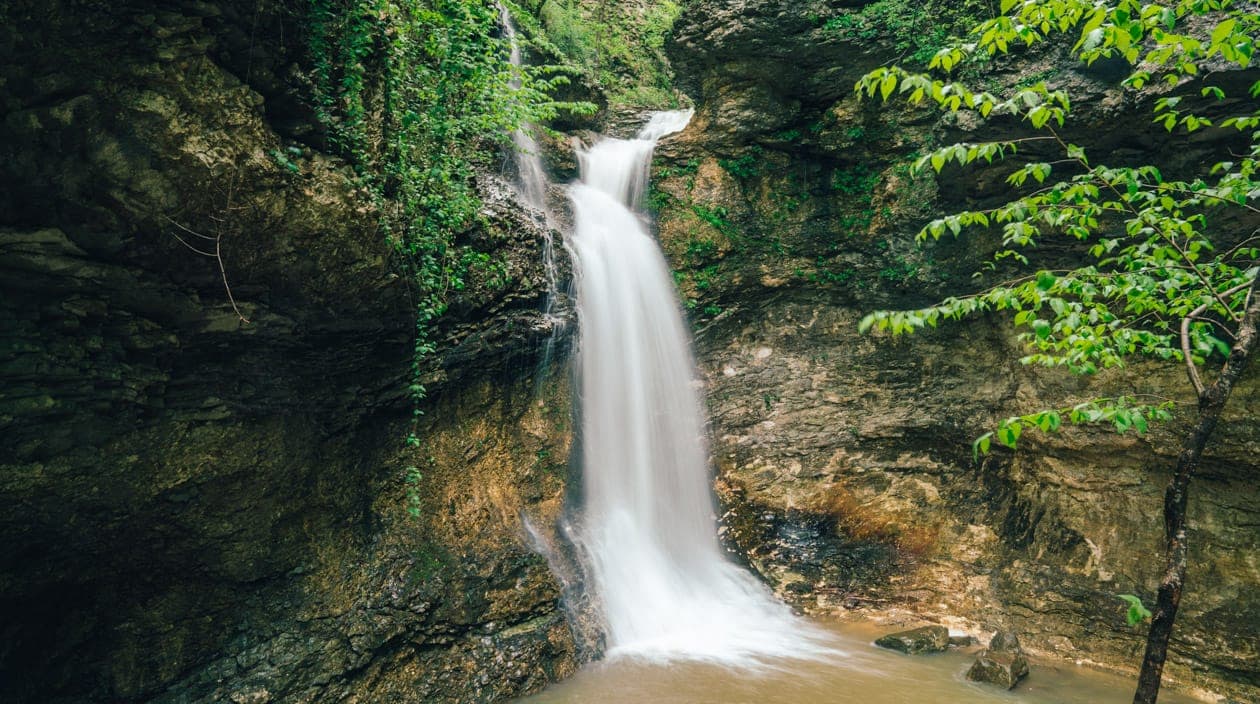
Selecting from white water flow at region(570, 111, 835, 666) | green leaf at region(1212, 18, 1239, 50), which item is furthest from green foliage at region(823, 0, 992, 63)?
green leaf at region(1212, 18, 1239, 50)

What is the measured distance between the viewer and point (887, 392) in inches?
329

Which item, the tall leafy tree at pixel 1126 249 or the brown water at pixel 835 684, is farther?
the brown water at pixel 835 684

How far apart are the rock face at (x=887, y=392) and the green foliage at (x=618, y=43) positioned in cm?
651

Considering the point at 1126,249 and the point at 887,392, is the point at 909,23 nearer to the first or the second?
the point at 887,392

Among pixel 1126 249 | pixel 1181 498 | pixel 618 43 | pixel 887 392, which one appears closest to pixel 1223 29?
pixel 1126 249

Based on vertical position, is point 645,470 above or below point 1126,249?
below

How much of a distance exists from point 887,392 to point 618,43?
1337cm

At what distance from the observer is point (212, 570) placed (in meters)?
4.96

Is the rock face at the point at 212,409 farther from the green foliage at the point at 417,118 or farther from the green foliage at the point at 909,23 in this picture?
the green foliage at the point at 909,23

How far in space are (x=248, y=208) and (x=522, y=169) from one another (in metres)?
5.32

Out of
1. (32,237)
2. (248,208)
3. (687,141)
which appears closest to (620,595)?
(248,208)

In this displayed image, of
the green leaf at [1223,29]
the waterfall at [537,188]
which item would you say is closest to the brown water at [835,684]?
the waterfall at [537,188]

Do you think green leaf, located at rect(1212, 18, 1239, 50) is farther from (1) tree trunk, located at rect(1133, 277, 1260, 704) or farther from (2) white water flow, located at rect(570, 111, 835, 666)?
(2) white water flow, located at rect(570, 111, 835, 666)

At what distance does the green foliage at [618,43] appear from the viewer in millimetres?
15625
